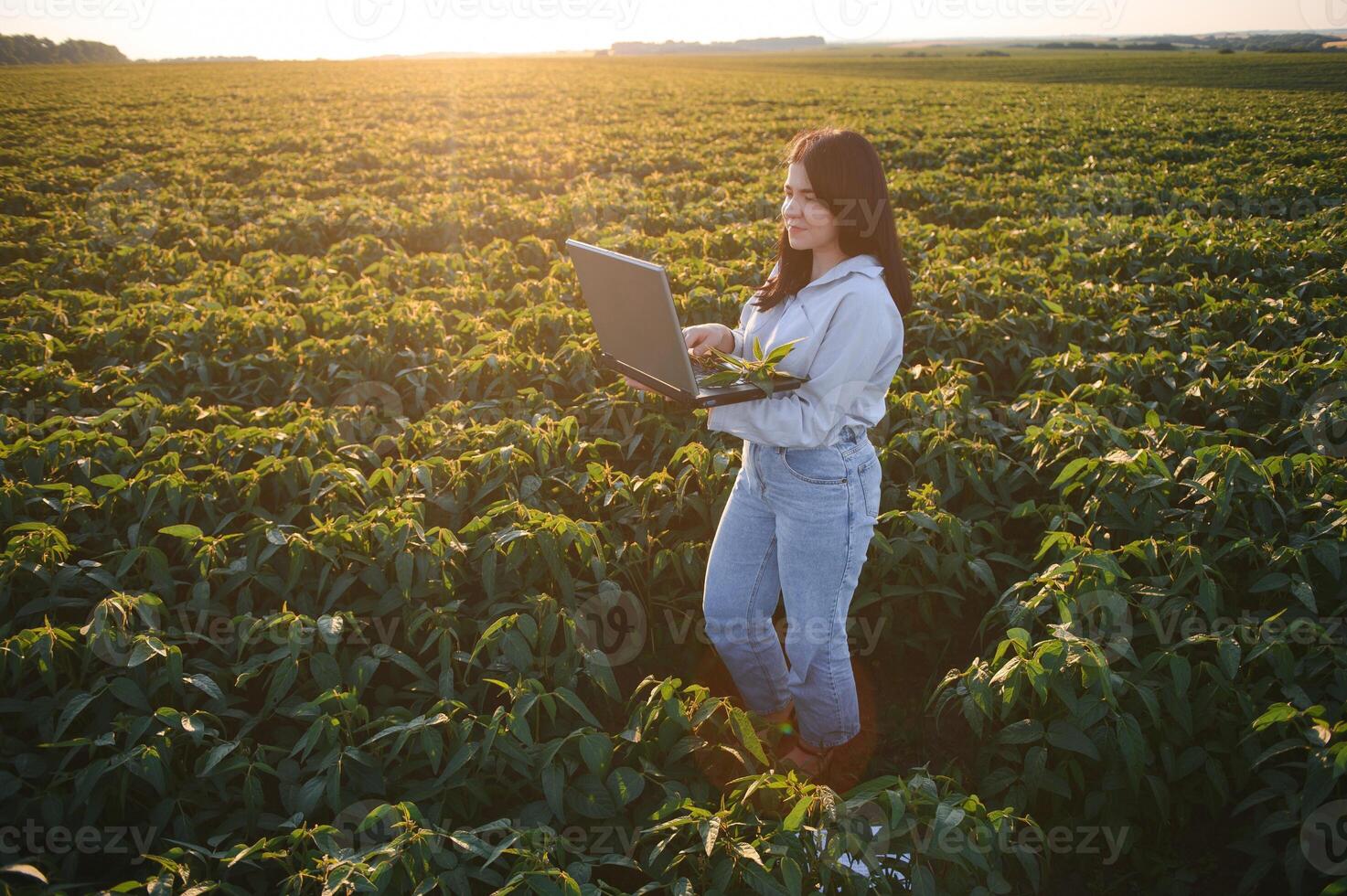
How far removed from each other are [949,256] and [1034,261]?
27.1 inches

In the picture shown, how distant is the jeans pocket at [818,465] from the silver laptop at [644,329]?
22cm

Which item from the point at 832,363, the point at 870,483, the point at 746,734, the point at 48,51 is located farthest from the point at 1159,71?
the point at 48,51

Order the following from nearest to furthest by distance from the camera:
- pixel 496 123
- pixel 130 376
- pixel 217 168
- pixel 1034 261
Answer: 1. pixel 130 376
2. pixel 1034 261
3. pixel 217 168
4. pixel 496 123

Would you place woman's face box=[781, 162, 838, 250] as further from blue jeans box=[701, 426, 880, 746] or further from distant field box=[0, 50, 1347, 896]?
distant field box=[0, 50, 1347, 896]

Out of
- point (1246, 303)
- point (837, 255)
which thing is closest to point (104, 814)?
point (837, 255)

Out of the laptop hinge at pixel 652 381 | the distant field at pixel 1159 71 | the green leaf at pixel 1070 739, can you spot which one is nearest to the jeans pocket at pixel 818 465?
the laptop hinge at pixel 652 381

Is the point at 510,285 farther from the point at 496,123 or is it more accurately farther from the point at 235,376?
the point at 496,123

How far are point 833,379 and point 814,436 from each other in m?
0.16

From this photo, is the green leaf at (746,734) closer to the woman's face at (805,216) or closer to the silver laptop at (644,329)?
the silver laptop at (644,329)

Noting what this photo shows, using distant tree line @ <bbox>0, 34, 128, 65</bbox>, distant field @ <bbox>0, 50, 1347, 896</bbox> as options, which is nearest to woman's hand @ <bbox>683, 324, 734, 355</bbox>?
distant field @ <bbox>0, 50, 1347, 896</bbox>

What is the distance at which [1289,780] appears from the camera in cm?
228

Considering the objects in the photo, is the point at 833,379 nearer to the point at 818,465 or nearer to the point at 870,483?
the point at 818,465

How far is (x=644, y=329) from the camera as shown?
8.01 ft

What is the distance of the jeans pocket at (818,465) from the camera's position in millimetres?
2414
